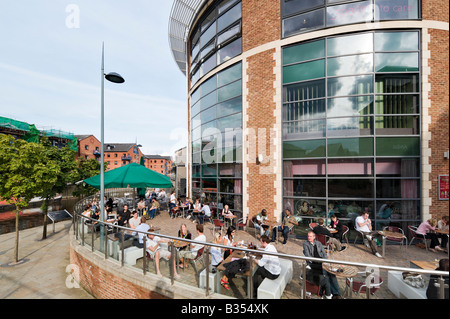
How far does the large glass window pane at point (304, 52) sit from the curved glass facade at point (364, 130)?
0.05 metres

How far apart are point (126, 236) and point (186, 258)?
2.07 metres

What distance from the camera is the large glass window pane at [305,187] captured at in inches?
336

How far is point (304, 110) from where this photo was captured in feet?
29.4

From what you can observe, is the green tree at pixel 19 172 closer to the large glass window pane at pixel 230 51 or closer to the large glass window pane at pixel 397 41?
the large glass window pane at pixel 230 51

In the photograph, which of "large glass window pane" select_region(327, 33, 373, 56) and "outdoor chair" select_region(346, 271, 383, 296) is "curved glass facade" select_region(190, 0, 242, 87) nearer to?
"large glass window pane" select_region(327, 33, 373, 56)

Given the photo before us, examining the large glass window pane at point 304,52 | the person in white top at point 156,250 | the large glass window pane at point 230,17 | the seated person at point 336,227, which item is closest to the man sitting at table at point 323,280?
the person in white top at point 156,250

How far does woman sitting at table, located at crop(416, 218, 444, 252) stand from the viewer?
23.3 ft

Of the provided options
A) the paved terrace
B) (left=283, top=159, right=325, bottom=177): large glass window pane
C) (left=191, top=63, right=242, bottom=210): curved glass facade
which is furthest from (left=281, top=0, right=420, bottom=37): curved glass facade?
the paved terrace

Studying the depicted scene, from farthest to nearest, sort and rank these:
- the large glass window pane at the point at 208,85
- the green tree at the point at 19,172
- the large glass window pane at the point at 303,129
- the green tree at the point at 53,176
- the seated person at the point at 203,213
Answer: the large glass window pane at the point at 208,85, the green tree at the point at 53,176, the seated person at the point at 203,213, the green tree at the point at 19,172, the large glass window pane at the point at 303,129

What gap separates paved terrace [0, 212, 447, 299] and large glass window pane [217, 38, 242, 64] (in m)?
9.65

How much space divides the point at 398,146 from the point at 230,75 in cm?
871

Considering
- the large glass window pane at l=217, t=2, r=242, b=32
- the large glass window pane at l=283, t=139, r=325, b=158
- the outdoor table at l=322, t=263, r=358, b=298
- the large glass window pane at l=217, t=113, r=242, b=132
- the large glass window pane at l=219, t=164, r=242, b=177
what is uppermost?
the large glass window pane at l=217, t=2, r=242, b=32

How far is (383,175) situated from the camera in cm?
799
